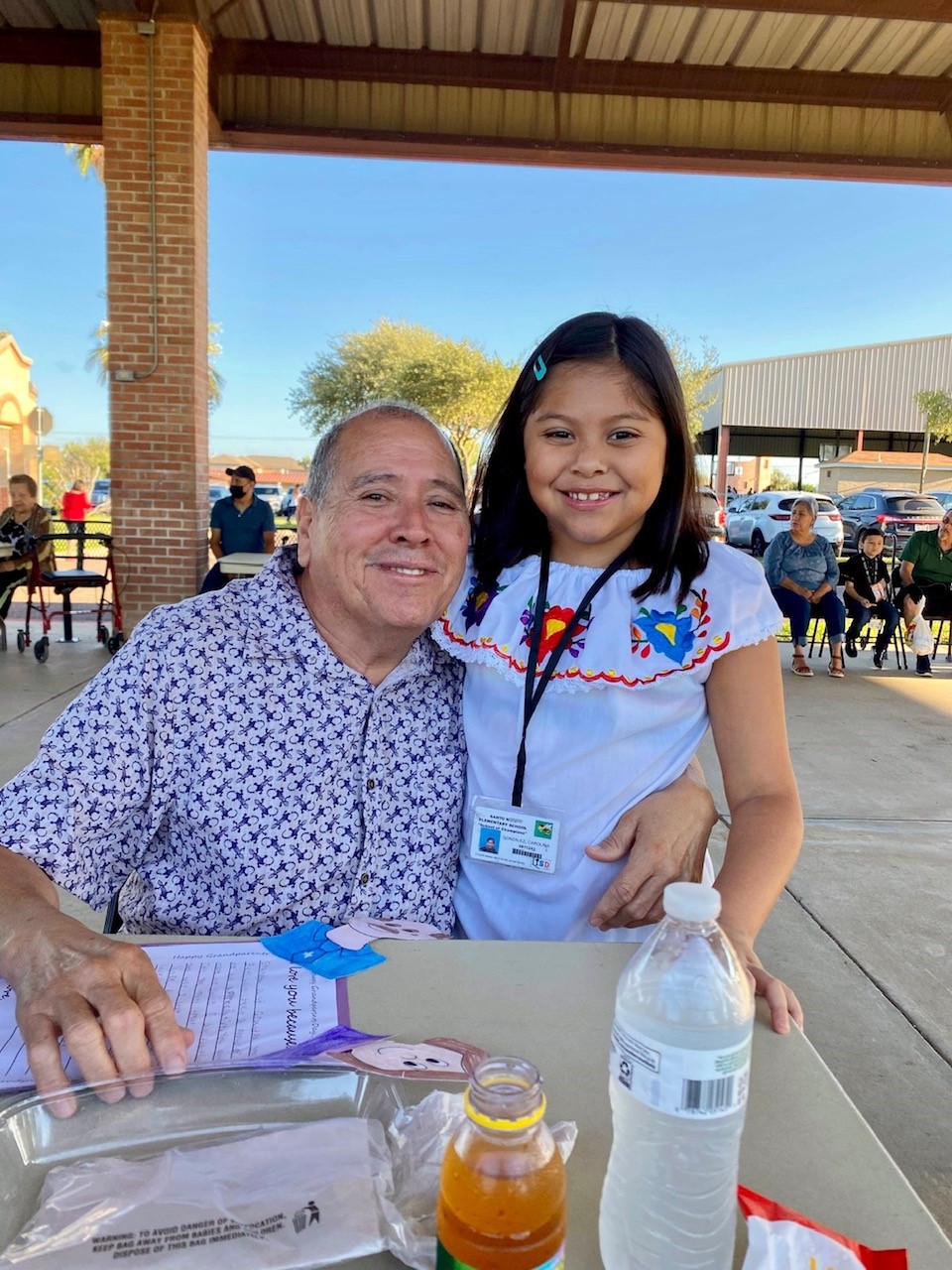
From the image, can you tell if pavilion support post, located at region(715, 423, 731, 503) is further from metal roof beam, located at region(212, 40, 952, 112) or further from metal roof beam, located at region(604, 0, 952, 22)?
metal roof beam, located at region(604, 0, 952, 22)

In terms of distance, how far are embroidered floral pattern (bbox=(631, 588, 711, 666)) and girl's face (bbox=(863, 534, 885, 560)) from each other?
789 cm

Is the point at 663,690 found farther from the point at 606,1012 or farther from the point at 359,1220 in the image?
the point at 359,1220

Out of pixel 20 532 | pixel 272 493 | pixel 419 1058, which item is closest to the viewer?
pixel 419 1058

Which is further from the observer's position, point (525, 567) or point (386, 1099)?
point (525, 567)

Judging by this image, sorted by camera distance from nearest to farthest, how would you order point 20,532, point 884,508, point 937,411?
point 20,532
point 884,508
point 937,411

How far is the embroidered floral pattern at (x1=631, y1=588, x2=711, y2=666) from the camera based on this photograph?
4.99 feet

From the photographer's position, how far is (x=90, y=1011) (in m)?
0.95

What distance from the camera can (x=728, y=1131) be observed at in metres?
0.75

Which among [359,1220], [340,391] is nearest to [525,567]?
[359,1220]

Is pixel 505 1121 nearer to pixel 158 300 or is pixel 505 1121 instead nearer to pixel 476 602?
pixel 476 602

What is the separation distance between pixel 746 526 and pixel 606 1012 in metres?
21.6

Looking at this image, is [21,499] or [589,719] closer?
[589,719]

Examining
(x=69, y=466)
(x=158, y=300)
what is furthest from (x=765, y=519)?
(x=69, y=466)

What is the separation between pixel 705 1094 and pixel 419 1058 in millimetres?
389
